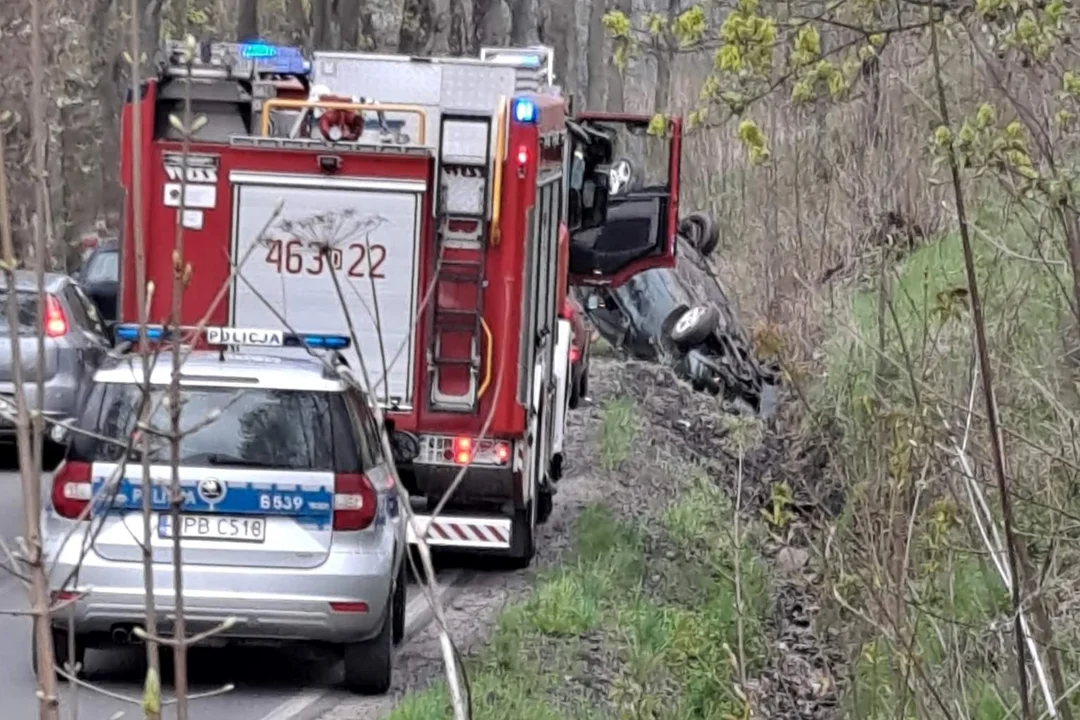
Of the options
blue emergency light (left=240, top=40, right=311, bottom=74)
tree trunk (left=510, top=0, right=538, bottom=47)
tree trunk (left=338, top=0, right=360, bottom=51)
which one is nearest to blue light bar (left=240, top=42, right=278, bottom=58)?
blue emergency light (left=240, top=40, right=311, bottom=74)

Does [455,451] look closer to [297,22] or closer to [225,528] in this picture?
[225,528]

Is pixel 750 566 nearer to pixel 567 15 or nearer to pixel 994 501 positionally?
pixel 994 501

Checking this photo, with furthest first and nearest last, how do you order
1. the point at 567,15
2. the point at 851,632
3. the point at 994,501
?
the point at 567,15 → the point at 851,632 → the point at 994,501

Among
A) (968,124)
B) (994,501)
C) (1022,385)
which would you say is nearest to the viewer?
(968,124)

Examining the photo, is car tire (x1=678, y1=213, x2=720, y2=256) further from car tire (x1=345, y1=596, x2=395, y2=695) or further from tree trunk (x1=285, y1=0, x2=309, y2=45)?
car tire (x1=345, y1=596, x2=395, y2=695)

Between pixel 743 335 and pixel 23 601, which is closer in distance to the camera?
pixel 23 601

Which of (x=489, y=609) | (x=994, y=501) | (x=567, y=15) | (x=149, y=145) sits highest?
(x=567, y=15)

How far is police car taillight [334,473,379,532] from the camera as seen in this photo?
925 cm

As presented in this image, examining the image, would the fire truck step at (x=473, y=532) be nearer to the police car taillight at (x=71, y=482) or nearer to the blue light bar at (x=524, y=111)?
the blue light bar at (x=524, y=111)

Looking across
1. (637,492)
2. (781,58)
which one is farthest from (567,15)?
(781,58)

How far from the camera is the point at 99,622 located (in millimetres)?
9133

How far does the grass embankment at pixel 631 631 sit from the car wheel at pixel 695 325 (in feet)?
26.8

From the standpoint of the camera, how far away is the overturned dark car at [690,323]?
80.7 ft

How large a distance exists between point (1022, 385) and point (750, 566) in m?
3.65
